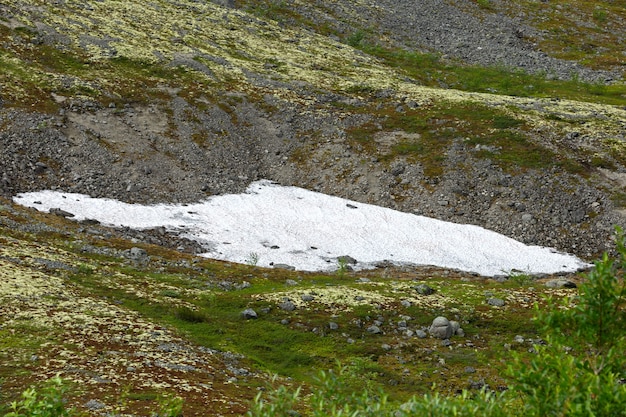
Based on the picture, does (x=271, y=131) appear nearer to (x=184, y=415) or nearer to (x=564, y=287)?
(x=564, y=287)

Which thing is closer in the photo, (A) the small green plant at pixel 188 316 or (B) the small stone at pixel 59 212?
(A) the small green plant at pixel 188 316

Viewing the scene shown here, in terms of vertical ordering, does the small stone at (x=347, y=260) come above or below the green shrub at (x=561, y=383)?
below

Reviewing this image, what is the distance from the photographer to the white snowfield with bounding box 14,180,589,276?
1719 inches

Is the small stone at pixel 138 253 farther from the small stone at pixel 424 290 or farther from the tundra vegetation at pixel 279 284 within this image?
the small stone at pixel 424 290

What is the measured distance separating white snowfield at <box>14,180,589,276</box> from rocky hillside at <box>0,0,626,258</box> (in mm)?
2464

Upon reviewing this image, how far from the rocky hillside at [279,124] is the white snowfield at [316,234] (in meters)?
2.46

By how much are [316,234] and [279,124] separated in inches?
997

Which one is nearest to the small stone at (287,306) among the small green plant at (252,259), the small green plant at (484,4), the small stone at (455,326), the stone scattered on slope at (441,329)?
the stone scattered on slope at (441,329)

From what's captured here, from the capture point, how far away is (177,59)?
7962cm

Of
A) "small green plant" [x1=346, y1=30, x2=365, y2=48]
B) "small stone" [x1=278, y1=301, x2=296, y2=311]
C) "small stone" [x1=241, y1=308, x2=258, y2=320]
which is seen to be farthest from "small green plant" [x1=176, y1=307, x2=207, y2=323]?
"small green plant" [x1=346, y1=30, x2=365, y2=48]

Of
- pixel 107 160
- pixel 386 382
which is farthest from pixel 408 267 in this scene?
pixel 107 160

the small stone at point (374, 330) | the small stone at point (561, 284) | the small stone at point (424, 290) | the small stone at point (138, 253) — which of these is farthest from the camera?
the small stone at point (561, 284)

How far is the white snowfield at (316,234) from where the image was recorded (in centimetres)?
4366

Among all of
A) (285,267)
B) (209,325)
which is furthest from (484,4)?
(209,325)
